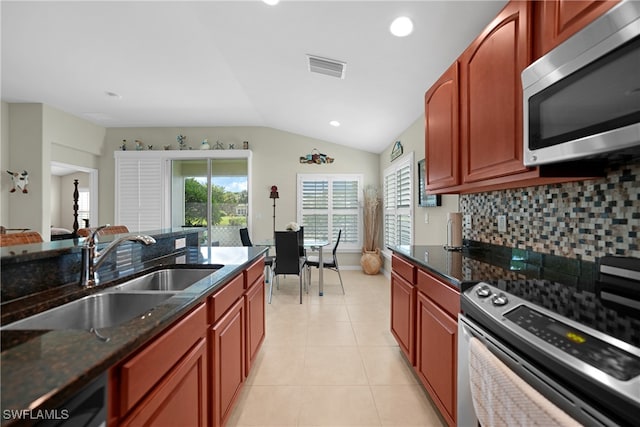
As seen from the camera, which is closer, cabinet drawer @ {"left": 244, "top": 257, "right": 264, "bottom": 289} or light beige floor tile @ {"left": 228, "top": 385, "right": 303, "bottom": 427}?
light beige floor tile @ {"left": 228, "top": 385, "right": 303, "bottom": 427}

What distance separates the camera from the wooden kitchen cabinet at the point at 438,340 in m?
1.33

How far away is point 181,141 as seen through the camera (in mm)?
5426

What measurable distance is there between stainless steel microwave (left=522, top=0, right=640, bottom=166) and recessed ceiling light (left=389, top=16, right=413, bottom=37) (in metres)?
1.08

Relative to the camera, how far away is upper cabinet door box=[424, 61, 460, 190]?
1895 millimetres

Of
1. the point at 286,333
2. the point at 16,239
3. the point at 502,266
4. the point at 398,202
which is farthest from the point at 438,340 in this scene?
the point at 398,202

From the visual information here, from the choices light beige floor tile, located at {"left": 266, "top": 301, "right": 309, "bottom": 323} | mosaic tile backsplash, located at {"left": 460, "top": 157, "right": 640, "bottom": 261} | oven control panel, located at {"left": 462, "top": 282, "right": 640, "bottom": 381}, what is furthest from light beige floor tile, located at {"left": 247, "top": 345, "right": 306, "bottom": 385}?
mosaic tile backsplash, located at {"left": 460, "top": 157, "right": 640, "bottom": 261}

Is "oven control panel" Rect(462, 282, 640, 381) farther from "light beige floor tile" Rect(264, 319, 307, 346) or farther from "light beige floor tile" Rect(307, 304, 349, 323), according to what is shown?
"light beige floor tile" Rect(307, 304, 349, 323)

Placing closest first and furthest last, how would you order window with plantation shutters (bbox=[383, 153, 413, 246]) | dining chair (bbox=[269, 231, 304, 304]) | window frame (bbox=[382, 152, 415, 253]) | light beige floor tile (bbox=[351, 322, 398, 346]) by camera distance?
light beige floor tile (bbox=[351, 322, 398, 346]), dining chair (bbox=[269, 231, 304, 304]), window frame (bbox=[382, 152, 415, 253]), window with plantation shutters (bbox=[383, 153, 413, 246])

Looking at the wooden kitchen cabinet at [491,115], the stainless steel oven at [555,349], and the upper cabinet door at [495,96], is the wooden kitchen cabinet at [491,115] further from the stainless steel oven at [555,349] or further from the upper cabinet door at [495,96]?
the stainless steel oven at [555,349]

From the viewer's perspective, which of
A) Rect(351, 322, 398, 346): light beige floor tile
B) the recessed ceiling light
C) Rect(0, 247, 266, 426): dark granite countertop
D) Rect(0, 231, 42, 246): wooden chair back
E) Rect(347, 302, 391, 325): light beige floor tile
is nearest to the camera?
Rect(0, 247, 266, 426): dark granite countertop

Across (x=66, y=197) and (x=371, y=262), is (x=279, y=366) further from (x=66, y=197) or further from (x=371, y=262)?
(x=66, y=197)

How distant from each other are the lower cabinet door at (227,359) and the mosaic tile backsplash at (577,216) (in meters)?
1.86

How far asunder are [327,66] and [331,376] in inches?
109

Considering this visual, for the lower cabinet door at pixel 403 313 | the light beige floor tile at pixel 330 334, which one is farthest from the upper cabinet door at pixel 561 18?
the light beige floor tile at pixel 330 334
